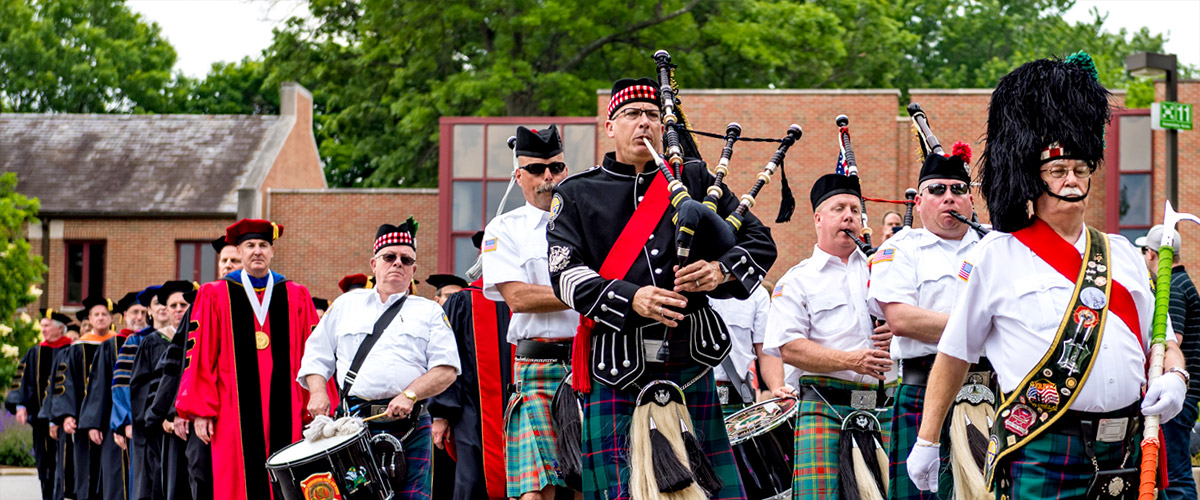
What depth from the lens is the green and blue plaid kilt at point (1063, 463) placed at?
14.8 ft

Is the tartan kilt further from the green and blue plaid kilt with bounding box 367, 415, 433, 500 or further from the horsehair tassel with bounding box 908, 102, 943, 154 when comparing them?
the green and blue plaid kilt with bounding box 367, 415, 433, 500

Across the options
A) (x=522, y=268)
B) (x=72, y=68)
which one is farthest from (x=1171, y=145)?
(x=72, y=68)

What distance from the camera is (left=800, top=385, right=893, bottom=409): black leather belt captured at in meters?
7.29

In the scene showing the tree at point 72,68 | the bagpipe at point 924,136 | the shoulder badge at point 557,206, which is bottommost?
the shoulder badge at point 557,206

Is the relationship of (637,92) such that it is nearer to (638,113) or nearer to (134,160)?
(638,113)

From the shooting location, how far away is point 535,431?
670 centimetres

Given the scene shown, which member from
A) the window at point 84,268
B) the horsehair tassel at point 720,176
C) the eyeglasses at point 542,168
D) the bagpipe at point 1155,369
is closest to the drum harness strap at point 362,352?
the eyeglasses at point 542,168

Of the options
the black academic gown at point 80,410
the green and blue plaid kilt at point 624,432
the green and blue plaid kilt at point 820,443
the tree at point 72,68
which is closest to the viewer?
the green and blue plaid kilt at point 624,432

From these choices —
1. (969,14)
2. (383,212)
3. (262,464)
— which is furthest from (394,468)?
(969,14)

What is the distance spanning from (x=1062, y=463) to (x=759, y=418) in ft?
9.62

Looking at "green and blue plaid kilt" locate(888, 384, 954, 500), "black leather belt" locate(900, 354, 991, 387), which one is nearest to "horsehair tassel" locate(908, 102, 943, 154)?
"black leather belt" locate(900, 354, 991, 387)

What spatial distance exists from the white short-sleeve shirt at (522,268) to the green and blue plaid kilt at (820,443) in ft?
4.52

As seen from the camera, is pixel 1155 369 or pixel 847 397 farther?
pixel 847 397

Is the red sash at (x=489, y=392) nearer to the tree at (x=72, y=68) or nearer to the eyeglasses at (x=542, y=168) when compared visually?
the eyeglasses at (x=542, y=168)
